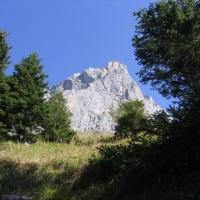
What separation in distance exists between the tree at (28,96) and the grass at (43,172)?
24.9 feet

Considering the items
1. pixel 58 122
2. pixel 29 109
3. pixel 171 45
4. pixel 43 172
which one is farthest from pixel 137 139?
pixel 58 122

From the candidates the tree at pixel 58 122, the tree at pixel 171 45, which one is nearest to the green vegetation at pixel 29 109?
the tree at pixel 58 122

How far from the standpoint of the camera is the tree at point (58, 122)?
25.5 meters

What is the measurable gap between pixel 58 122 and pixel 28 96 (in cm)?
377

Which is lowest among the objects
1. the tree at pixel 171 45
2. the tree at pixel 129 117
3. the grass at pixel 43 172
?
the grass at pixel 43 172

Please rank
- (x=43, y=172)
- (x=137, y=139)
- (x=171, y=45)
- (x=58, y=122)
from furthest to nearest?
1. (x=58, y=122)
2. (x=171, y=45)
3. (x=43, y=172)
4. (x=137, y=139)

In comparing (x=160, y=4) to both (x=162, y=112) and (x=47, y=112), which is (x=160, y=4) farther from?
(x=162, y=112)

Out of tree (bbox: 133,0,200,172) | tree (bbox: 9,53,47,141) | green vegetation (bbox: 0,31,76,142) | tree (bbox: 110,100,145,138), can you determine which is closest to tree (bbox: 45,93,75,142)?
green vegetation (bbox: 0,31,76,142)

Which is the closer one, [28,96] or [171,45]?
[171,45]

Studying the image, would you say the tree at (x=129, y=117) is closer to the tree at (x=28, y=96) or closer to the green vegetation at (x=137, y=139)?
the green vegetation at (x=137, y=139)

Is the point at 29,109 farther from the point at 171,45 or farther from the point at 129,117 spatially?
the point at 171,45

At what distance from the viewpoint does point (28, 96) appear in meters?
24.8

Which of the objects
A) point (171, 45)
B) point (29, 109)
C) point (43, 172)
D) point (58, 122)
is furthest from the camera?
point (58, 122)

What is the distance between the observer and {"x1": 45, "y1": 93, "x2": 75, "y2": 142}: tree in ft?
83.6
